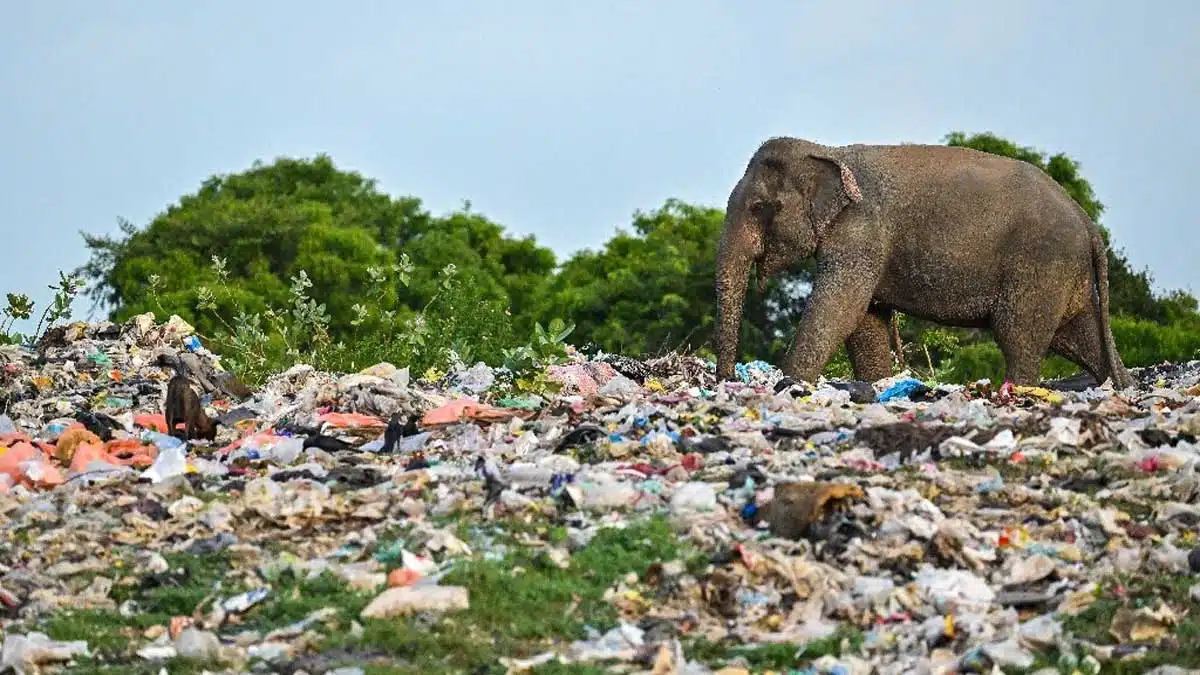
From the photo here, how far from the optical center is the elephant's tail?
14617 mm

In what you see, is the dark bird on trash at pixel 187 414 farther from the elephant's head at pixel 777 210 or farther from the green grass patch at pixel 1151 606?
the green grass patch at pixel 1151 606

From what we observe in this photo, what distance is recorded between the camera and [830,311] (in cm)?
1427

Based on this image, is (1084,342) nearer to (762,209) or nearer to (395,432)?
(762,209)

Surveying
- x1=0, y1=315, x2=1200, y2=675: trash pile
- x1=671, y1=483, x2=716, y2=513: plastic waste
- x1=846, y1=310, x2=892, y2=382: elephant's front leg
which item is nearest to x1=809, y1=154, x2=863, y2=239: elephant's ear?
x1=846, y1=310, x2=892, y2=382: elephant's front leg

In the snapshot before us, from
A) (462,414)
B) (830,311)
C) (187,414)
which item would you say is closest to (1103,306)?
(830,311)

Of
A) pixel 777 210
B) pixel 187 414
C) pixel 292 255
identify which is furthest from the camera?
pixel 292 255

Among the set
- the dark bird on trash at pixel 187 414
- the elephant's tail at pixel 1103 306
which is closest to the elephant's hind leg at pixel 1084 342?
the elephant's tail at pixel 1103 306

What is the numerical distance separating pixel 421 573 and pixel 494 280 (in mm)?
33233

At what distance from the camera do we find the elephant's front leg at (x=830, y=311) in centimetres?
1425

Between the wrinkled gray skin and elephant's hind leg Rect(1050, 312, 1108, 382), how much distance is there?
8 centimetres

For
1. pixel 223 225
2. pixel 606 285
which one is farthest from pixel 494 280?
pixel 606 285

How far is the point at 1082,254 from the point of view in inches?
570

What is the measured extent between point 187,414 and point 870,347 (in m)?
5.61

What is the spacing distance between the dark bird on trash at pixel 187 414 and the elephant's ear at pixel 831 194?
16.1ft
